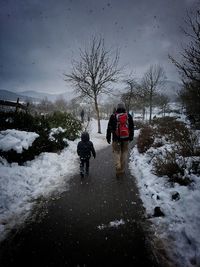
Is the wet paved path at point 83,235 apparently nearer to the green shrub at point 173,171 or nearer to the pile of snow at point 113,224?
the pile of snow at point 113,224

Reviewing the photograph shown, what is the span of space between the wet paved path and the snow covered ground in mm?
256

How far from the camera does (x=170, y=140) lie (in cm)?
702

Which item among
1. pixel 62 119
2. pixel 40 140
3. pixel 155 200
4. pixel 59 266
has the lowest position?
pixel 59 266

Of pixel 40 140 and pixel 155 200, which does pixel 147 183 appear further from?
pixel 40 140

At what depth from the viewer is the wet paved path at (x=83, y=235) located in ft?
7.74

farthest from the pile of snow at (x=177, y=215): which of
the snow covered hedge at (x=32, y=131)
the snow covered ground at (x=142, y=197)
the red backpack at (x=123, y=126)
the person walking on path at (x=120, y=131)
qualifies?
the snow covered hedge at (x=32, y=131)

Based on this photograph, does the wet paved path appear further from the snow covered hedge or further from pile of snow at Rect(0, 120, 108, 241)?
the snow covered hedge

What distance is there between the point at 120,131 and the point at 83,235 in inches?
124

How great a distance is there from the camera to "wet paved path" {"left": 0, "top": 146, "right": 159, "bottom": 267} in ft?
7.74

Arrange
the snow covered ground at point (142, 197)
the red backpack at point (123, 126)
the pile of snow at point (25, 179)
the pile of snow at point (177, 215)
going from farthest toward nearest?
the red backpack at point (123, 126) < the pile of snow at point (25, 179) < the snow covered ground at point (142, 197) < the pile of snow at point (177, 215)

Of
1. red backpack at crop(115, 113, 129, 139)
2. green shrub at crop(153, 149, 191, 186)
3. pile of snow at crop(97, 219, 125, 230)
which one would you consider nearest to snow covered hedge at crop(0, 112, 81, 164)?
red backpack at crop(115, 113, 129, 139)

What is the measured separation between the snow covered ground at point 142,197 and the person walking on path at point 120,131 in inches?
33.6

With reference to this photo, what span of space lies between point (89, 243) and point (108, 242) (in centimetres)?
31

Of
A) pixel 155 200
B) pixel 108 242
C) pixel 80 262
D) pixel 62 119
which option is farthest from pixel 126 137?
pixel 62 119
